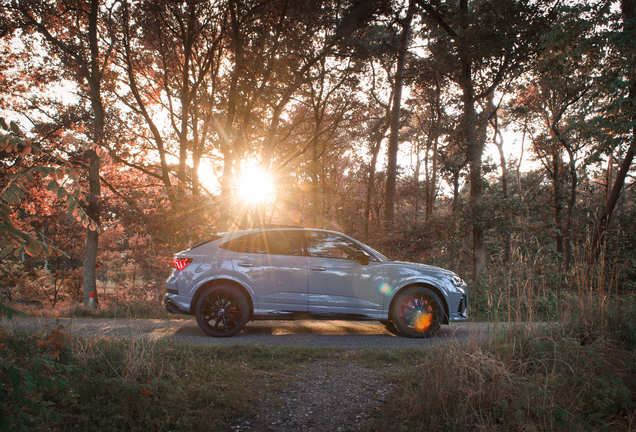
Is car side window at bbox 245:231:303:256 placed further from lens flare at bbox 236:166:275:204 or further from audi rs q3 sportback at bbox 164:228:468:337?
lens flare at bbox 236:166:275:204

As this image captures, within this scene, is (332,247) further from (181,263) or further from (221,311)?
(181,263)

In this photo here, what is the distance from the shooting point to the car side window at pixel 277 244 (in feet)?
21.8

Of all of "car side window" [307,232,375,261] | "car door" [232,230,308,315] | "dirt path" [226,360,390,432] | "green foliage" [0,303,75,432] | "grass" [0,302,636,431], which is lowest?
"dirt path" [226,360,390,432]

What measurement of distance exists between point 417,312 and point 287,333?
7.31 feet

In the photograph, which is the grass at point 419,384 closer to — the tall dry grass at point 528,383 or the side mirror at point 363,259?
the tall dry grass at point 528,383

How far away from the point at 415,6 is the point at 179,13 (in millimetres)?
9060

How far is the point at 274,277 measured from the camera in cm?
649

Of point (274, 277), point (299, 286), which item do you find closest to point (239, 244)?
point (274, 277)

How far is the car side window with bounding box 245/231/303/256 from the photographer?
6637 mm

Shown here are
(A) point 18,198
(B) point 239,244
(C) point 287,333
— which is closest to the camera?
(A) point 18,198

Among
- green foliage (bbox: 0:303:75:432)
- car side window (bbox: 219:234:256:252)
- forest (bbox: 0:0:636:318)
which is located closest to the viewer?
→ green foliage (bbox: 0:303:75:432)

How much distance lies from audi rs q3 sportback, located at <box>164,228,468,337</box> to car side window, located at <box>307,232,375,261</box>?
0.02m

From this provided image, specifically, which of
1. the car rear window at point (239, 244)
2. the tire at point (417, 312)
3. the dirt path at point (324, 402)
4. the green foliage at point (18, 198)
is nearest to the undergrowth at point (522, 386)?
the dirt path at point (324, 402)

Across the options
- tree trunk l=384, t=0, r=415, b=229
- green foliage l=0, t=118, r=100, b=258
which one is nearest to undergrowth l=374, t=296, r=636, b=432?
green foliage l=0, t=118, r=100, b=258
